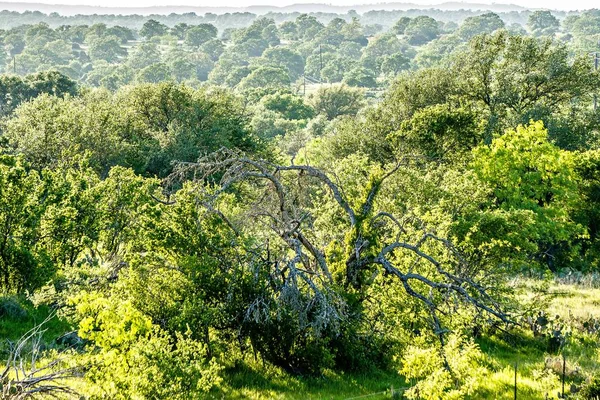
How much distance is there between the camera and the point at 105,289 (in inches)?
448

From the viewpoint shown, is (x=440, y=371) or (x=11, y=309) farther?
(x=11, y=309)

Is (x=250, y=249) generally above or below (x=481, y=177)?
above

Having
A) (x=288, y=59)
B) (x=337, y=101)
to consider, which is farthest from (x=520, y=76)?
(x=288, y=59)

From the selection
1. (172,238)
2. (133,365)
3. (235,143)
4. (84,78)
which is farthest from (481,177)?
(84,78)

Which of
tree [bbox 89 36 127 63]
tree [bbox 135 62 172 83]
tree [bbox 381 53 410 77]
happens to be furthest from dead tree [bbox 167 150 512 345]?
tree [bbox 89 36 127 63]

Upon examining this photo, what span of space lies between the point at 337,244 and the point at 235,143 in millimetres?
20384

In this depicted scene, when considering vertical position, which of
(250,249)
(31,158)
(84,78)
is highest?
(250,249)

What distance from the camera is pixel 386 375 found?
37.2 feet

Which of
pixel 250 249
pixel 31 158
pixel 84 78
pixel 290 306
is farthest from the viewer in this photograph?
pixel 84 78

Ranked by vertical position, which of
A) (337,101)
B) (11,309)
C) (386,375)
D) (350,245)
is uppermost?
(350,245)

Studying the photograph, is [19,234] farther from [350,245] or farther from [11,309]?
[350,245]

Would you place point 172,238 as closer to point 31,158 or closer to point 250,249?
point 250,249

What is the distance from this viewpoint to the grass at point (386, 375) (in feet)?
33.2

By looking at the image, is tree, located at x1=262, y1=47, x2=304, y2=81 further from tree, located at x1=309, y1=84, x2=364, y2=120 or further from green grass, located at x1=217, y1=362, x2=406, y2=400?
green grass, located at x1=217, y1=362, x2=406, y2=400
